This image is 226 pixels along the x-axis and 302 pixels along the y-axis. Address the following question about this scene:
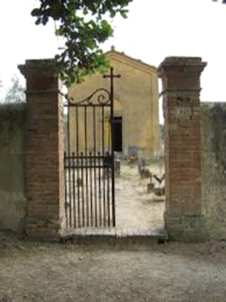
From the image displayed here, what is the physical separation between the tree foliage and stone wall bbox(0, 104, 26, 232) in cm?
139

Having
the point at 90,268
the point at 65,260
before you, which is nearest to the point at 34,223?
the point at 65,260

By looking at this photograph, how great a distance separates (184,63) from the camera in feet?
25.9

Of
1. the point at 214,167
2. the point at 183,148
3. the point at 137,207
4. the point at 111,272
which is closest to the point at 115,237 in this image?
the point at 111,272

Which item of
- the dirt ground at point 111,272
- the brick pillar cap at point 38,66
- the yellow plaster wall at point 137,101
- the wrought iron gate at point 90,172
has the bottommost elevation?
the dirt ground at point 111,272

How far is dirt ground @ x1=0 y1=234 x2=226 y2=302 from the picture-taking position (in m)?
5.50

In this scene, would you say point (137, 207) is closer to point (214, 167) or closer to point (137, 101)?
point (214, 167)

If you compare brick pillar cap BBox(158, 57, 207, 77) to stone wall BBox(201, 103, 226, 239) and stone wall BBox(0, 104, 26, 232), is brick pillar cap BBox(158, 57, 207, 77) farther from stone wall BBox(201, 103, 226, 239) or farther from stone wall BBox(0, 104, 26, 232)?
stone wall BBox(0, 104, 26, 232)

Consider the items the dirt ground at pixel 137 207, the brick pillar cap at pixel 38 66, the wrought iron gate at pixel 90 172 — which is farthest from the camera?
the dirt ground at pixel 137 207

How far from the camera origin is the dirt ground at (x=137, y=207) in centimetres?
944

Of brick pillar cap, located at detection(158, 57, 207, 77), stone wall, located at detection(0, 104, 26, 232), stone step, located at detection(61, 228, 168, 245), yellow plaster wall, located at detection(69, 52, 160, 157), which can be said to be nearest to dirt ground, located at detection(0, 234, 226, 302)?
stone step, located at detection(61, 228, 168, 245)

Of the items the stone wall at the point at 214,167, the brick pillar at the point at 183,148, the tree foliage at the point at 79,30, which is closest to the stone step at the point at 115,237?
the brick pillar at the point at 183,148

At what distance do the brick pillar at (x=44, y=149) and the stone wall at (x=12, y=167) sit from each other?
0.16 metres

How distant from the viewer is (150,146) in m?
36.3

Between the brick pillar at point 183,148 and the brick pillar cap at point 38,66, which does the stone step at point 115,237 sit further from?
the brick pillar cap at point 38,66
